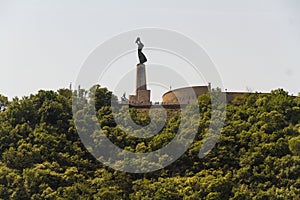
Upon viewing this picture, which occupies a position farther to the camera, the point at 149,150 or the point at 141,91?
the point at 141,91

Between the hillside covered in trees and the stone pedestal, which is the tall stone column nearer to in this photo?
the stone pedestal

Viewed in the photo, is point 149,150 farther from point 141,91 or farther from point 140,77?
point 140,77

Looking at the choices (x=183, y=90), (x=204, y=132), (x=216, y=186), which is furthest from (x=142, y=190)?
(x=183, y=90)

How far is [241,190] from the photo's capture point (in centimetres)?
2216

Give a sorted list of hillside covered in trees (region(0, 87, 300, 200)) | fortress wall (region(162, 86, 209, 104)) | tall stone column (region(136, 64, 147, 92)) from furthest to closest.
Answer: tall stone column (region(136, 64, 147, 92)) → fortress wall (region(162, 86, 209, 104)) → hillside covered in trees (region(0, 87, 300, 200))

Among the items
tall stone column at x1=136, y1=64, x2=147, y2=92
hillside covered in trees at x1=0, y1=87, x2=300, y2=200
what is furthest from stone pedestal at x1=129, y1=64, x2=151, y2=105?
hillside covered in trees at x1=0, y1=87, x2=300, y2=200

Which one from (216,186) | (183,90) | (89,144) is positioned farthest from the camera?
(183,90)

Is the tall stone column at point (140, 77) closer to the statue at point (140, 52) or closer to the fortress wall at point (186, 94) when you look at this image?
the statue at point (140, 52)

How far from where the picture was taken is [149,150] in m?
24.7

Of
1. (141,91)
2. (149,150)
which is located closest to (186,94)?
(141,91)

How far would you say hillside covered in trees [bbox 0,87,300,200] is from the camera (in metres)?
22.4

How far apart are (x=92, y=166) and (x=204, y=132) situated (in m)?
4.45

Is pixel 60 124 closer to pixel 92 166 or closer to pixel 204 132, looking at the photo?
pixel 92 166

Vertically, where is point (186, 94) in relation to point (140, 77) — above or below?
below
